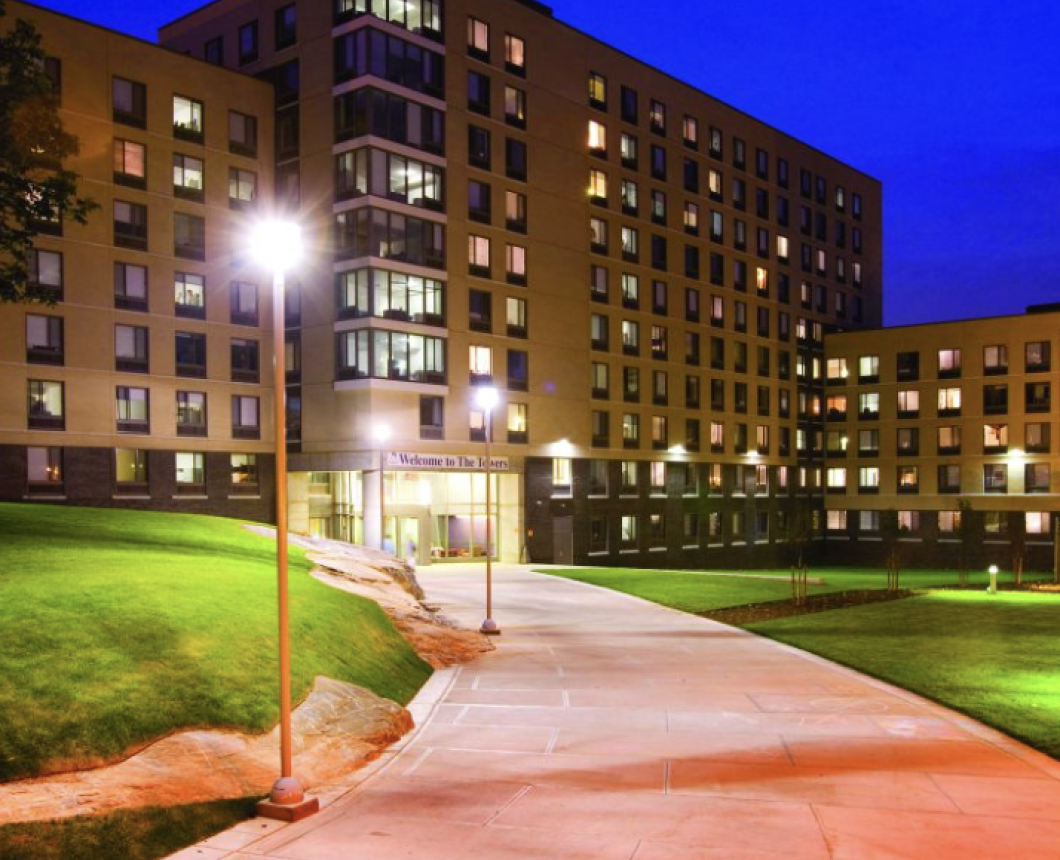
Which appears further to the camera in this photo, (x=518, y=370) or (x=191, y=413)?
(x=518, y=370)

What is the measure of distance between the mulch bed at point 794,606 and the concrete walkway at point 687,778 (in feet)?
26.9

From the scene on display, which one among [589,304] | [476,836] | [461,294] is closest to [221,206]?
[461,294]

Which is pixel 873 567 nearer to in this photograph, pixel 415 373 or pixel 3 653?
pixel 415 373

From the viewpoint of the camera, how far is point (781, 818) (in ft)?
35.4

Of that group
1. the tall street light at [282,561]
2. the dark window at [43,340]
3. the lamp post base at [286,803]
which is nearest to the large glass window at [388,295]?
the dark window at [43,340]

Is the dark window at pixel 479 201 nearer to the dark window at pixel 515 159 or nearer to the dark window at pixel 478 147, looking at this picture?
the dark window at pixel 478 147

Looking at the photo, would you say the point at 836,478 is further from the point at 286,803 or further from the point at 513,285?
the point at 286,803

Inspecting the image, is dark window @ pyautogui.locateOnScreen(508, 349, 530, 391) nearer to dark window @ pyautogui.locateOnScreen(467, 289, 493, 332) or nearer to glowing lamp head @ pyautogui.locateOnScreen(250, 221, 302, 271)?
dark window @ pyautogui.locateOnScreen(467, 289, 493, 332)

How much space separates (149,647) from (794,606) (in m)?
23.1

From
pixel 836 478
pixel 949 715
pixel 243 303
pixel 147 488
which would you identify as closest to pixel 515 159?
pixel 243 303

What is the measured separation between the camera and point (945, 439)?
77.4m

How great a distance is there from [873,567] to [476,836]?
2970 inches

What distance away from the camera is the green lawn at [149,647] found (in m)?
11.6

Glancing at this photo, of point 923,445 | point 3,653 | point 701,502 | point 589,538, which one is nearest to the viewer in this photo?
point 3,653
